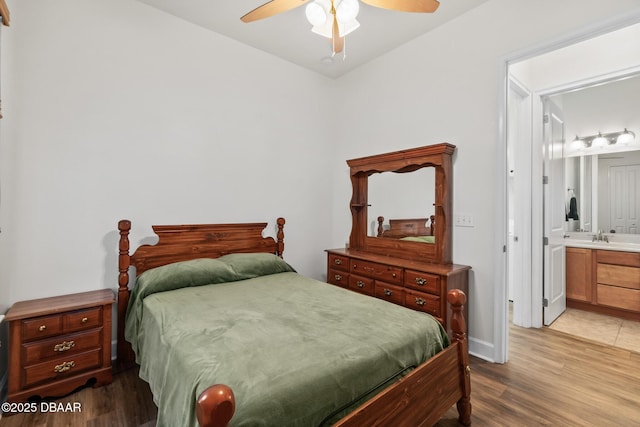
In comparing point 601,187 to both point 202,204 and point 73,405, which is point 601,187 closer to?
point 202,204

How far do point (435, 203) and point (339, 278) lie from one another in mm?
1288

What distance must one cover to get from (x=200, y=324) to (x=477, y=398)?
1866 mm

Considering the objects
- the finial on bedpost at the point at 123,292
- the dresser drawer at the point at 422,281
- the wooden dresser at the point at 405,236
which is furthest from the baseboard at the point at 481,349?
the finial on bedpost at the point at 123,292

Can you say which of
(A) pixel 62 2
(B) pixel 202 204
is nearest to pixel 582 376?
(B) pixel 202 204

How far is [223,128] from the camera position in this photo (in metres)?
3.07

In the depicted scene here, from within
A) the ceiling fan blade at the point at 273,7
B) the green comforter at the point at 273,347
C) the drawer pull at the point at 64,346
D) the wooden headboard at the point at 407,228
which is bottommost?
the drawer pull at the point at 64,346

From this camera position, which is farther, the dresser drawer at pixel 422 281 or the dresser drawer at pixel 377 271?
the dresser drawer at pixel 377 271

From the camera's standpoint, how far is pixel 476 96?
2.60 metres

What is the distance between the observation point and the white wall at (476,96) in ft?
7.38

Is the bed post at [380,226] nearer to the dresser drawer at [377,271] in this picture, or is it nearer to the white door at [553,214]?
the dresser drawer at [377,271]

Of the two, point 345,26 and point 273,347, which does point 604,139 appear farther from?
point 273,347

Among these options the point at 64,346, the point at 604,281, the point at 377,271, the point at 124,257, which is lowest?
the point at 64,346

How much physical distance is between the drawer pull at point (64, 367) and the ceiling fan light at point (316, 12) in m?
2.76

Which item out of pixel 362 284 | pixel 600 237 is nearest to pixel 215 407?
pixel 362 284
